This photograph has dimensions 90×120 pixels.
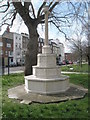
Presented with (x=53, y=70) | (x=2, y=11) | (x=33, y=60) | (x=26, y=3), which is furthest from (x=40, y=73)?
(x=2, y=11)

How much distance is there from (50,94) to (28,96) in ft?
2.72

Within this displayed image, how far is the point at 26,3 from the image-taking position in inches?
428

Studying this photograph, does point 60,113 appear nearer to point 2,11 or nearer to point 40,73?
point 40,73

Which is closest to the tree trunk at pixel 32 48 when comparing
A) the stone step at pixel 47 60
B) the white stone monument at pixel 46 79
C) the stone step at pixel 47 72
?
the white stone monument at pixel 46 79

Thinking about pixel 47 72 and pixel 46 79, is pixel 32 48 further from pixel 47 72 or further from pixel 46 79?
pixel 46 79

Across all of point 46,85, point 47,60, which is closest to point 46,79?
point 46,85

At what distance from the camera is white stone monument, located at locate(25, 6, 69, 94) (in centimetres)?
604

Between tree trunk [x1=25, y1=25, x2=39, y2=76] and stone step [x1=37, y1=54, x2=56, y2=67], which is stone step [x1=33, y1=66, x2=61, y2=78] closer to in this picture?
stone step [x1=37, y1=54, x2=56, y2=67]

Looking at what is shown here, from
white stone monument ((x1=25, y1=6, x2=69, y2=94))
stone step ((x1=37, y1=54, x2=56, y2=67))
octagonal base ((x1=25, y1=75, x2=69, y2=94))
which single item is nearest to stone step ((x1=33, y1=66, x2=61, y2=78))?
white stone monument ((x1=25, y1=6, x2=69, y2=94))

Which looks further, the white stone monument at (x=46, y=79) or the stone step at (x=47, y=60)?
the stone step at (x=47, y=60)

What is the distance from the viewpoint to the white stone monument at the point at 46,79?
604 centimetres

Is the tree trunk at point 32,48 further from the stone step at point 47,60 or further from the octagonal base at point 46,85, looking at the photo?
the octagonal base at point 46,85

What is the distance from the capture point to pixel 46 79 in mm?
6066

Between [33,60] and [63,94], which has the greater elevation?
[33,60]
